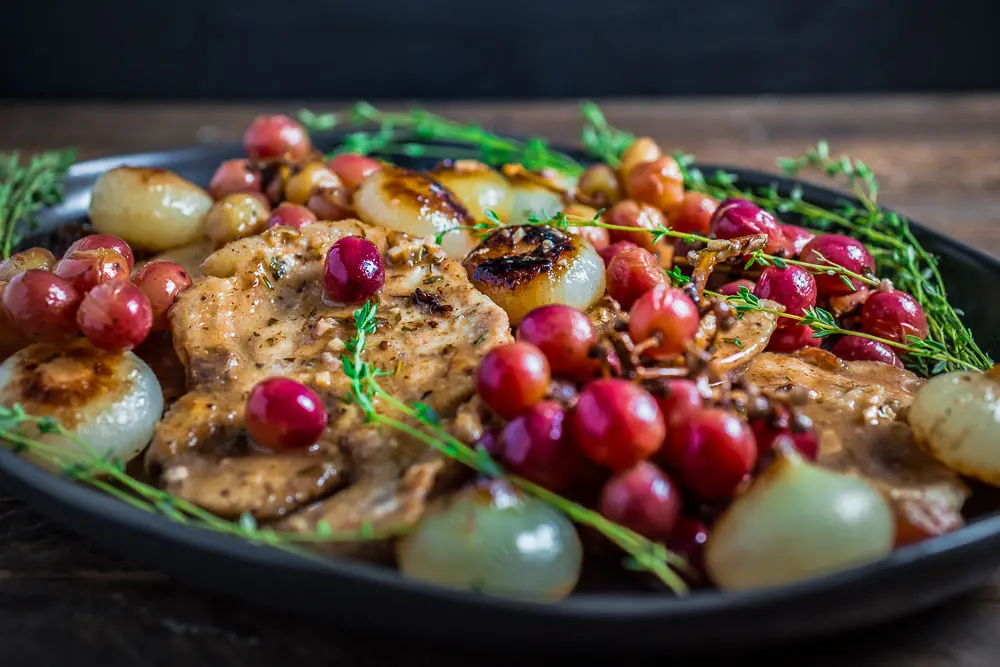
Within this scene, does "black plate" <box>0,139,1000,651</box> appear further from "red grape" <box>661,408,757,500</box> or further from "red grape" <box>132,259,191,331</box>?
"red grape" <box>132,259,191,331</box>

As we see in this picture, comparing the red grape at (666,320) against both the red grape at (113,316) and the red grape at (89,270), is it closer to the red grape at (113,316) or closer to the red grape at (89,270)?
the red grape at (113,316)

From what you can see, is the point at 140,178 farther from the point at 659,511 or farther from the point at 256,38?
the point at 256,38

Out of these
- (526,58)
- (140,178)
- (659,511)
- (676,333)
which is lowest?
(526,58)

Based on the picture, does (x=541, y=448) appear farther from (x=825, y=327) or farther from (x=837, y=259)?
(x=837, y=259)

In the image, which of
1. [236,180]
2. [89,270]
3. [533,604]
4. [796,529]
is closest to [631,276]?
[796,529]

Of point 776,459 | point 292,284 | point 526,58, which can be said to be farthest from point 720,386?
point 526,58

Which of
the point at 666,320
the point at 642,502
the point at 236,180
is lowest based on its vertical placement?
the point at 236,180
